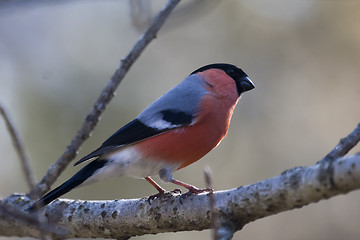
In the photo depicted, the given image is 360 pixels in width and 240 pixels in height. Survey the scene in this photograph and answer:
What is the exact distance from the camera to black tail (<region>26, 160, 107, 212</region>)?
318 centimetres

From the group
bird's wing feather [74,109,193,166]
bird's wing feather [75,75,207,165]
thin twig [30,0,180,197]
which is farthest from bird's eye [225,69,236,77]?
thin twig [30,0,180,197]

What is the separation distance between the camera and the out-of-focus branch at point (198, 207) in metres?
2.18

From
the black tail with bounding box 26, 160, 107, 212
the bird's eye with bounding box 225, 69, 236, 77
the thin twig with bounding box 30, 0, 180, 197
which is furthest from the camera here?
the bird's eye with bounding box 225, 69, 236, 77

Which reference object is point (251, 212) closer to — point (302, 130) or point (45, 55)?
point (302, 130)

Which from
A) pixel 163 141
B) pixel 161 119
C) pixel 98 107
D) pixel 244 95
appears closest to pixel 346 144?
pixel 163 141

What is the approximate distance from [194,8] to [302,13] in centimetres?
447

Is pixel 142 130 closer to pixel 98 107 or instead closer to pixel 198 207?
pixel 98 107

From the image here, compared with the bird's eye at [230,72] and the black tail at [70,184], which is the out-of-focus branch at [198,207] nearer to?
the black tail at [70,184]

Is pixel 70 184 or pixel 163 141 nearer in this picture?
pixel 70 184

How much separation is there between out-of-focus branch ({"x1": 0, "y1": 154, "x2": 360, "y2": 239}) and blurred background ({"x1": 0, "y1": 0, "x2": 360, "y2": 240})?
3249 mm

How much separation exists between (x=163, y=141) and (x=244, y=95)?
444 cm

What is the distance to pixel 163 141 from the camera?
12.0ft

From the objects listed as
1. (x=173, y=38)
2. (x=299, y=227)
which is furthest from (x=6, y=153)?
(x=299, y=227)

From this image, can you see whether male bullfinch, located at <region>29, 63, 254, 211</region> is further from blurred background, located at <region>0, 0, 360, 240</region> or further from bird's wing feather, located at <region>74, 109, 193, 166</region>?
blurred background, located at <region>0, 0, 360, 240</region>
